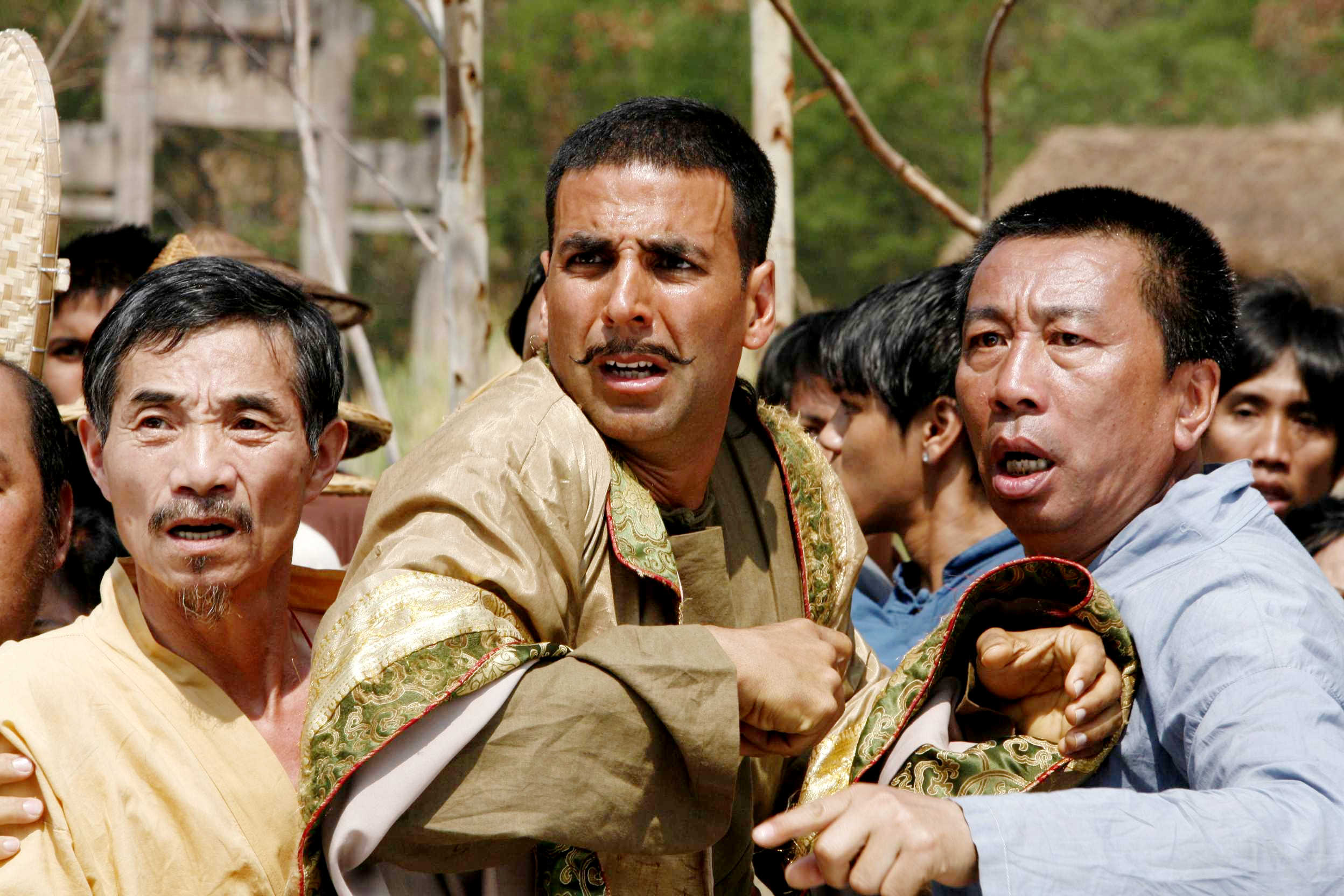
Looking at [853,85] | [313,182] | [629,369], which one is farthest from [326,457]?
[853,85]

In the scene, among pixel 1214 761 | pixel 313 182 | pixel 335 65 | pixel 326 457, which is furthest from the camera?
pixel 335 65

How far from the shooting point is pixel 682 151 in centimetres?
247

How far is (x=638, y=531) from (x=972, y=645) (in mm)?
549

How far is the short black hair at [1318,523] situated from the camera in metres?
3.45

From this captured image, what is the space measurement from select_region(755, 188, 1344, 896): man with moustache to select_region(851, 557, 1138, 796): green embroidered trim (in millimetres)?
73

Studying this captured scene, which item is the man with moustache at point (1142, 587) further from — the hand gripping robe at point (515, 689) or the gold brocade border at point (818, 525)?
the gold brocade border at point (818, 525)

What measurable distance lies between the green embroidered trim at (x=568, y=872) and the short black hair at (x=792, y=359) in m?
2.26

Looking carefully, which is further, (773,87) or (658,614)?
(773,87)

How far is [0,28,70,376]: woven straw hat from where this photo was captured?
2.84 meters

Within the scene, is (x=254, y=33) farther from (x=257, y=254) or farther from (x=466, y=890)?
(x=466, y=890)

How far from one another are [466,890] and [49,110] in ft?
5.77

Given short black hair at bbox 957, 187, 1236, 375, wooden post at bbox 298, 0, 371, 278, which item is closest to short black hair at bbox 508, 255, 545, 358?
short black hair at bbox 957, 187, 1236, 375

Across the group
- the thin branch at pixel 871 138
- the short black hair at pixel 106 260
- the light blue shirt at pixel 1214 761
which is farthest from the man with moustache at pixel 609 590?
the short black hair at pixel 106 260

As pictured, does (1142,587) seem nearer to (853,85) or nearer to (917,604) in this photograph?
(917,604)
